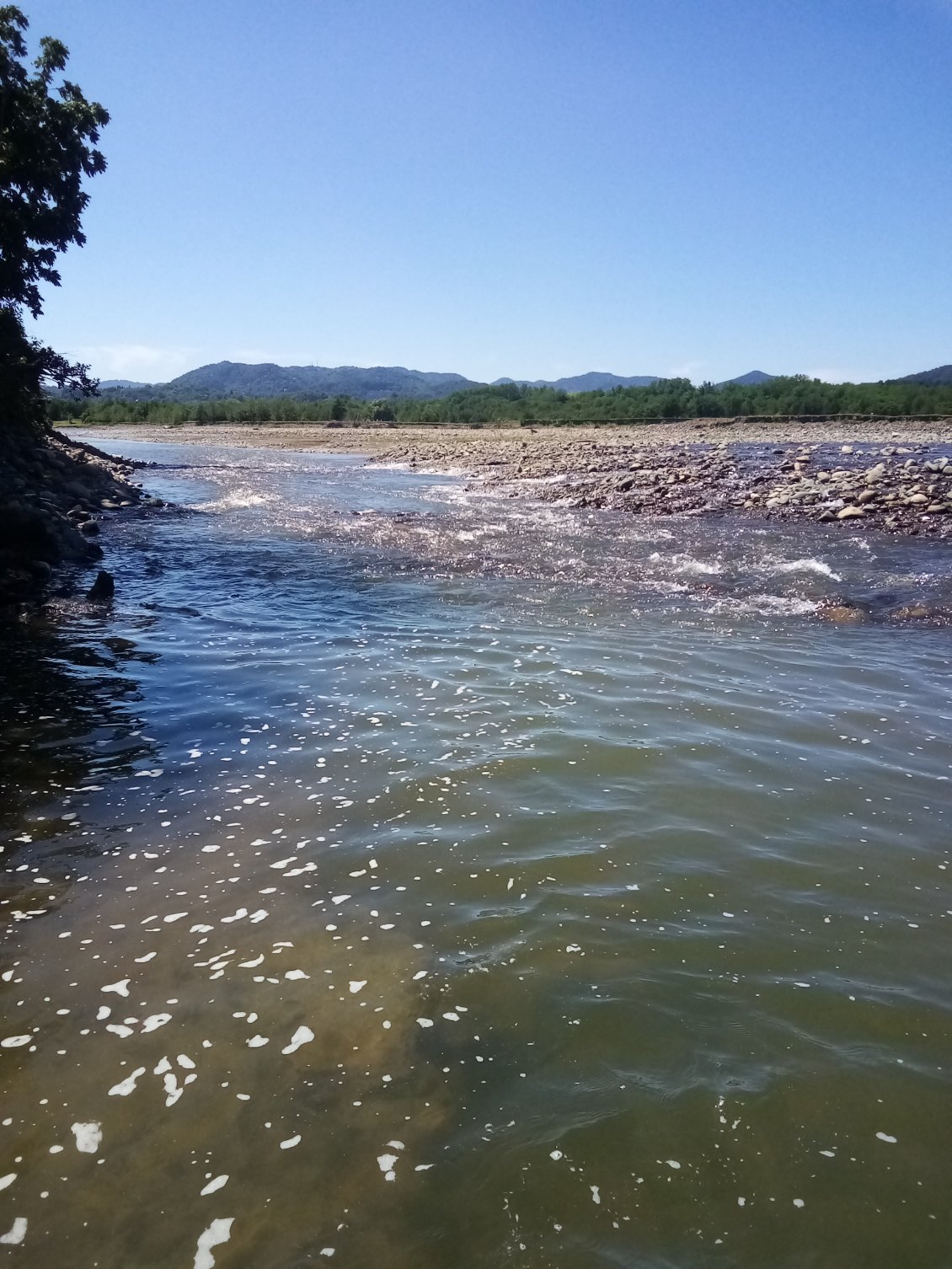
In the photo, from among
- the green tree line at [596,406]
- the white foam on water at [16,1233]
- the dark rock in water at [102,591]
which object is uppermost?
the green tree line at [596,406]

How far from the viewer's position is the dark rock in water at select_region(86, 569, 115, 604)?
1327 cm

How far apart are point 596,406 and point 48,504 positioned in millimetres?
53195

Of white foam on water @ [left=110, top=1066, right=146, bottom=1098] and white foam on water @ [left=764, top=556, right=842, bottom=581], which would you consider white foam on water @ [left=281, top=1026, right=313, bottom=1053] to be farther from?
white foam on water @ [left=764, top=556, right=842, bottom=581]

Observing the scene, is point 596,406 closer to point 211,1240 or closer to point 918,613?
point 918,613

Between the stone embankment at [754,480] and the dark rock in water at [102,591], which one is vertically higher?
the stone embankment at [754,480]

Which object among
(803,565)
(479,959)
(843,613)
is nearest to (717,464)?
(803,565)

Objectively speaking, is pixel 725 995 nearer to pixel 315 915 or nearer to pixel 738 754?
pixel 315 915

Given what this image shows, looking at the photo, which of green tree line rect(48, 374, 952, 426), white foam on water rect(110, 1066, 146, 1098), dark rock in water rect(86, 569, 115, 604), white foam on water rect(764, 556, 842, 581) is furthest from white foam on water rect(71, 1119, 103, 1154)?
green tree line rect(48, 374, 952, 426)

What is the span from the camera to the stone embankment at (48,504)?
44.6ft

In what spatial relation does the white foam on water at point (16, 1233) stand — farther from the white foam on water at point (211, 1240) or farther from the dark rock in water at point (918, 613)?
the dark rock in water at point (918, 613)

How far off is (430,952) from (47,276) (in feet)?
59.9

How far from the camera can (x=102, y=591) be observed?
13.4 m

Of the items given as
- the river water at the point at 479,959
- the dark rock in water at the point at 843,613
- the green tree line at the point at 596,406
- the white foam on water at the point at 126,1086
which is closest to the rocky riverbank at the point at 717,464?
the green tree line at the point at 596,406

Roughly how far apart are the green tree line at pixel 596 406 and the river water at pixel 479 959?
125ft
